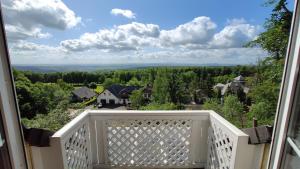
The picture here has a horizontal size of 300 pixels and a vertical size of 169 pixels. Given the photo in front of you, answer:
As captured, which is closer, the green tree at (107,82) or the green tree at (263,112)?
the green tree at (263,112)

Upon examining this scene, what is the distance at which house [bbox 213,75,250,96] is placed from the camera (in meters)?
6.85

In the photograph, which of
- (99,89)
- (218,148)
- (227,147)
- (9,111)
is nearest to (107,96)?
(99,89)

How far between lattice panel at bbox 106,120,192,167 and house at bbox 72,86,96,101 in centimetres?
658

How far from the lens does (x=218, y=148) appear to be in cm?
190

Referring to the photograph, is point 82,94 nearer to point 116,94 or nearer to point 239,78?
point 116,94

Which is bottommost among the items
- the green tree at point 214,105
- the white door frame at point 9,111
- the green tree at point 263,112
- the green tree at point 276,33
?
the green tree at point 214,105

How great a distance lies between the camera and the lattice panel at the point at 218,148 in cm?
171

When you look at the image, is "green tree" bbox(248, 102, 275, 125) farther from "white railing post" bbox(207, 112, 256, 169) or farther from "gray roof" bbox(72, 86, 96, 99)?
"gray roof" bbox(72, 86, 96, 99)

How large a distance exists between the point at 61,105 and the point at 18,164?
25.3ft

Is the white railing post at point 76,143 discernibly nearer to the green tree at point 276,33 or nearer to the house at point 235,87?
the green tree at point 276,33

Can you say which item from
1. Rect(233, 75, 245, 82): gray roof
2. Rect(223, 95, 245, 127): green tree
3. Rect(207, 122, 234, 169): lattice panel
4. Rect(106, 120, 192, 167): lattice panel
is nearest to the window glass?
Rect(207, 122, 234, 169): lattice panel

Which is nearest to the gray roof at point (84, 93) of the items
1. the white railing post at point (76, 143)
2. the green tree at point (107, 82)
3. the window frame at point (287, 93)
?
the green tree at point (107, 82)

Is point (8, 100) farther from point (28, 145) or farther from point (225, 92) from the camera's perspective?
point (225, 92)

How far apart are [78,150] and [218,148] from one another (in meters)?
1.47
